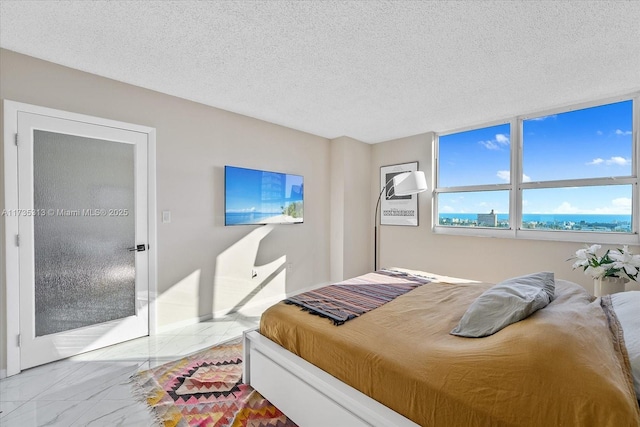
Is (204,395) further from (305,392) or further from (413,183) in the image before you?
(413,183)

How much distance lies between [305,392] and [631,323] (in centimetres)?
163

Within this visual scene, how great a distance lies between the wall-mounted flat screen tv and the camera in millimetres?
3344

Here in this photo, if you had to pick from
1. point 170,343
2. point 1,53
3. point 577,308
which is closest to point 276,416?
point 170,343

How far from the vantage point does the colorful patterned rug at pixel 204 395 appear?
5.60ft

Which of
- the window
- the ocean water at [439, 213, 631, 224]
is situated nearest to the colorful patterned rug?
the window

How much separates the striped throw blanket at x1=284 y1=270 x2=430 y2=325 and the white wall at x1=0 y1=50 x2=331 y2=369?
154 centimetres

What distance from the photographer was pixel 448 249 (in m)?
3.93

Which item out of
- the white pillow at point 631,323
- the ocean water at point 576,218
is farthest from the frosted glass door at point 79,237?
the ocean water at point 576,218

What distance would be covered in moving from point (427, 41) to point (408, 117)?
5.20 ft

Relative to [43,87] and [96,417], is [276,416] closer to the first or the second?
[96,417]

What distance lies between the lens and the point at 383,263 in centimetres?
468

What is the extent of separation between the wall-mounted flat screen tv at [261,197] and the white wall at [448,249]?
1.56 metres

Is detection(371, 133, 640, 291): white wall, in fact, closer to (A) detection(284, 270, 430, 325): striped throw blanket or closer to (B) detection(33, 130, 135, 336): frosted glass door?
(A) detection(284, 270, 430, 325): striped throw blanket

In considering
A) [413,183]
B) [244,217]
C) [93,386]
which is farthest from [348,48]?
[93,386]
